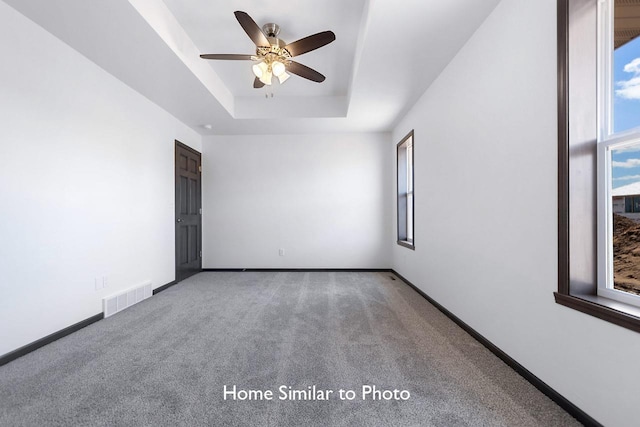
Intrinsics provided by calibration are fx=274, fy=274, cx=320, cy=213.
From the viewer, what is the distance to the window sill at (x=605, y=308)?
3.61 feet

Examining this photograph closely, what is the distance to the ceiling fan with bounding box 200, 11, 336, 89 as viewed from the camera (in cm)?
214

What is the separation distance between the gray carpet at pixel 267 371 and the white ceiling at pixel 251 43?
7.99 feet

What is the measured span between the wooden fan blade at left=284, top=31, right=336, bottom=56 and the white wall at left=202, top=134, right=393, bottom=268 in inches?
103

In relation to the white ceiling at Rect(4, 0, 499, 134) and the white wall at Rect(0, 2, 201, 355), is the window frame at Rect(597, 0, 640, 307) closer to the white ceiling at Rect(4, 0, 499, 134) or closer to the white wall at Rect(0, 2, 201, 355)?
the white ceiling at Rect(4, 0, 499, 134)

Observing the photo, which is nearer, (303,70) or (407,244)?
(303,70)

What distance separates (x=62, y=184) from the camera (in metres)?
2.32

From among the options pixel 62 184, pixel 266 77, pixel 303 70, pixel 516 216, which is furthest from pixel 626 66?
pixel 62 184

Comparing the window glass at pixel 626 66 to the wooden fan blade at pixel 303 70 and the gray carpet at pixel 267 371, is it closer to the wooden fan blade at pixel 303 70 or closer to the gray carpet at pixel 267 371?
the gray carpet at pixel 267 371

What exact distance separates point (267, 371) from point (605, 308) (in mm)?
1793

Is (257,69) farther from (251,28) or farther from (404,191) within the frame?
(404,191)

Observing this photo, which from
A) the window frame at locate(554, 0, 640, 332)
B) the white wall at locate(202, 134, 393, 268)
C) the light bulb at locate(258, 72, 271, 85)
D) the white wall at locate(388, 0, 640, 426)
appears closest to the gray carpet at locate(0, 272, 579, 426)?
the white wall at locate(388, 0, 640, 426)

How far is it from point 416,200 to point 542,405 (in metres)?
2.51

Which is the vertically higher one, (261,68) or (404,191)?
(261,68)

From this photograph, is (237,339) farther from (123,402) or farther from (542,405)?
(542,405)
